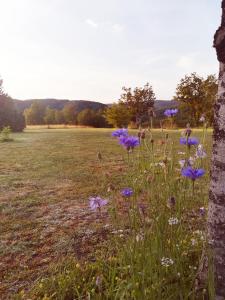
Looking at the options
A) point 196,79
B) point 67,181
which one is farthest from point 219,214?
point 196,79

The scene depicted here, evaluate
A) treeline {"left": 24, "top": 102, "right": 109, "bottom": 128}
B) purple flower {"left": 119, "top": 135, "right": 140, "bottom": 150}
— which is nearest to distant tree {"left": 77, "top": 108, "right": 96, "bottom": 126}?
treeline {"left": 24, "top": 102, "right": 109, "bottom": 128}

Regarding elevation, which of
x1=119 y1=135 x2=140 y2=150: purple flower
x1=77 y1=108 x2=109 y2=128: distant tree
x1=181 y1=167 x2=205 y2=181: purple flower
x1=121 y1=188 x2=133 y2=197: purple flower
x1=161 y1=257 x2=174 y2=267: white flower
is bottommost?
x1=77 y1=108 x2=109 y2=128: distant tree

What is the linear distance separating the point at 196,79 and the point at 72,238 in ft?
157

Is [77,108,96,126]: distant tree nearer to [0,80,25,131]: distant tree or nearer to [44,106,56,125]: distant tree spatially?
[44,106,56,125]: distant tree

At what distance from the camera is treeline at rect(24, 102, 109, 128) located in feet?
277

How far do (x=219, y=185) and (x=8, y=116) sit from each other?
38.5 meters

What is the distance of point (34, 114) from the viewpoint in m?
92.3

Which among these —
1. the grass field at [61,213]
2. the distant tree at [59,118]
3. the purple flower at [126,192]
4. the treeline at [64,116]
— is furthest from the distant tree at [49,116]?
the purple flower at [126,192]

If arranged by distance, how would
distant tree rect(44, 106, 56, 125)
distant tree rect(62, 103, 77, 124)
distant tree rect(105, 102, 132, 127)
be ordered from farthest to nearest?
distant tree rect(62, 103, 77, 124) < distant tree rect(44, 106, 56, 125) < distant tree rect(105, 102, 132, 127)

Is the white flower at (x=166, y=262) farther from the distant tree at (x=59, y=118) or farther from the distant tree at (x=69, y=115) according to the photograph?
the distant tree at (x=59, y=118)

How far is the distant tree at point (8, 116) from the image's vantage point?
38.5 meters

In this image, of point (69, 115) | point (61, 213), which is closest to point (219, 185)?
point (61, 213)

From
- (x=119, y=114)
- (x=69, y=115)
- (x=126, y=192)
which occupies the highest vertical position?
(x=126, y=192)

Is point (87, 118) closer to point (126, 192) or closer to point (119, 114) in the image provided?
point (119, 114)
